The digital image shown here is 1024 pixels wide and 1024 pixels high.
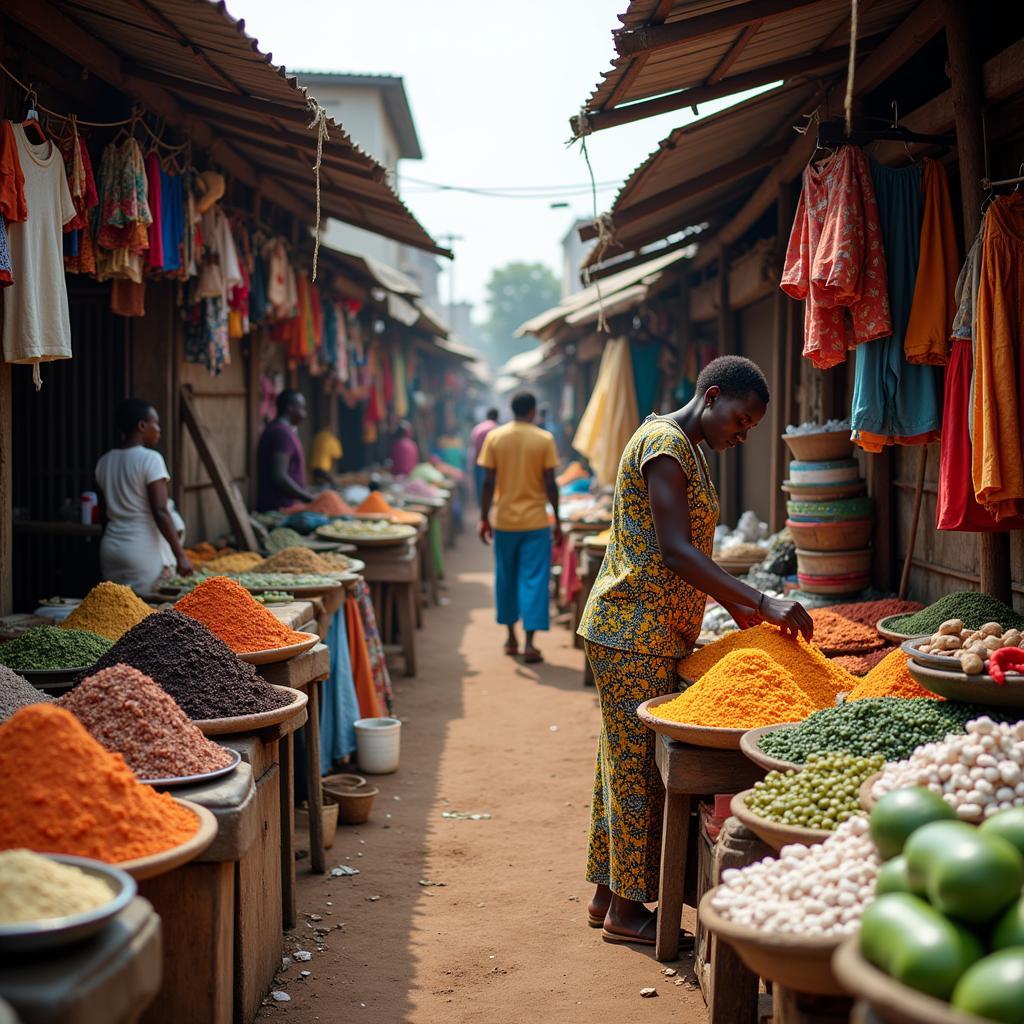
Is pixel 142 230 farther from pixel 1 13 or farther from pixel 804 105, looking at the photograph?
pixel 804 105

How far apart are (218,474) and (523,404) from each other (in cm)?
265

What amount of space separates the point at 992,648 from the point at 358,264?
887cm

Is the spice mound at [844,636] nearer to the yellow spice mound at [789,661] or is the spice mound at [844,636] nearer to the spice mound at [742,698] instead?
the yellow spice mound at [789,661]

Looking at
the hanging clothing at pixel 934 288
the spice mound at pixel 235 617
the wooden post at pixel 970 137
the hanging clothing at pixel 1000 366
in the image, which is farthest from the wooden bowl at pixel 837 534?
the spice mound at pixel 235 617

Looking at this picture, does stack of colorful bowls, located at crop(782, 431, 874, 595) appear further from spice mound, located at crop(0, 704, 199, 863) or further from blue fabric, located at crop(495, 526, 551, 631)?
spice mound, located at crop(0, 704, 199, 863)

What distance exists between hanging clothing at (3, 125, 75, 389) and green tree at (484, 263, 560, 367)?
68.4m

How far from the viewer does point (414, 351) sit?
22.8m

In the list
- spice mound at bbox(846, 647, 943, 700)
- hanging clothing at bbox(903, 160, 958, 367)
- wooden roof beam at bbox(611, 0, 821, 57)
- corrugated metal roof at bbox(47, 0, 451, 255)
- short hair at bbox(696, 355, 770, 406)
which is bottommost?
spice mound at bbox(846, 647, 943, 700)

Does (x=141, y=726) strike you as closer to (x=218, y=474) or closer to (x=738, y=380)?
(x=738, y=380)

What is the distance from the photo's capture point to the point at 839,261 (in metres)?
4.51

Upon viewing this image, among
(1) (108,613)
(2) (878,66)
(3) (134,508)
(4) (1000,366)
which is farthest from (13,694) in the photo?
(2) (878,66)

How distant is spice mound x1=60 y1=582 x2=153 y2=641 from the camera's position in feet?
14.6

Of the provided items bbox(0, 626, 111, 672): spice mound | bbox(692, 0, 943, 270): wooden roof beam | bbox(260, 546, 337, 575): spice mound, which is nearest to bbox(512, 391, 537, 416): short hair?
bbox(692, 0, 943, 270): wooden roof beam

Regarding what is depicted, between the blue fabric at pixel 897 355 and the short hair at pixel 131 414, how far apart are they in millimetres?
3696
